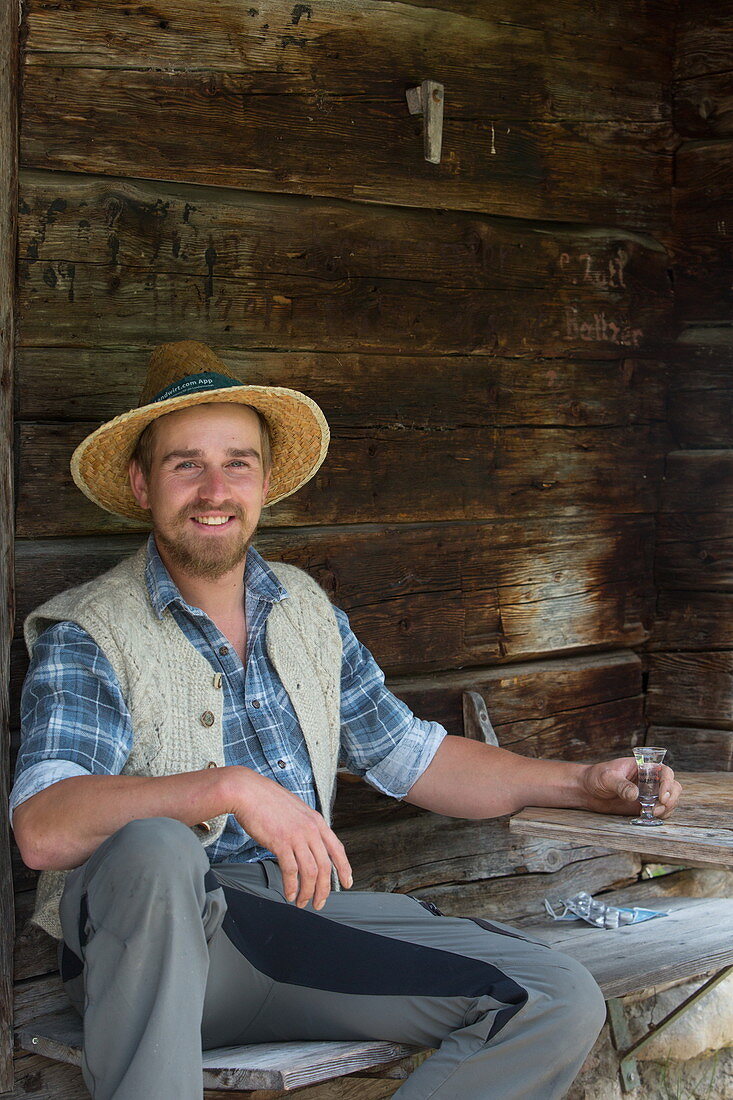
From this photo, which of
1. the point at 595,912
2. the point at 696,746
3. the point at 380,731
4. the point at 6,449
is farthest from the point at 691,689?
the point at 6,449

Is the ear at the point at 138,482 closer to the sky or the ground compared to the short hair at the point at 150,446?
closer to the ground

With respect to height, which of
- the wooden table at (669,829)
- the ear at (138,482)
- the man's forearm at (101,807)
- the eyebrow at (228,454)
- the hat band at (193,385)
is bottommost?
the wooden table at (669,829)

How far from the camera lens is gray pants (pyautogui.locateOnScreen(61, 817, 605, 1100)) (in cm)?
204

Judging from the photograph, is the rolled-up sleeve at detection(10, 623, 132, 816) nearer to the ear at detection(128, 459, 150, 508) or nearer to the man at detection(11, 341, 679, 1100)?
the man at detection(11, 341, 679, 1100)

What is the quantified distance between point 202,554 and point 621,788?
3.38 ft

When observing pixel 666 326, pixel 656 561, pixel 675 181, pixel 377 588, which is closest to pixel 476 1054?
pixel 377 588

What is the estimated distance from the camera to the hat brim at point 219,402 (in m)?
2.69

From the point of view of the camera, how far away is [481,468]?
3.57 m

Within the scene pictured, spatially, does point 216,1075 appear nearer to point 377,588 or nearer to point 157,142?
point 377,588

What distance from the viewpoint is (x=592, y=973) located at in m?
3.02

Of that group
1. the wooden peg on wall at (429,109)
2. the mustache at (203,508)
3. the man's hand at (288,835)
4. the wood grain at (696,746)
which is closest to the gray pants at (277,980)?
the man's hand at (288,835)

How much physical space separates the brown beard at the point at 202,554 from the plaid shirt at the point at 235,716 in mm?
43

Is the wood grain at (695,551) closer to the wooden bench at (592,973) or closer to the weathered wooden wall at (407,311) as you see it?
the weathered wooden wall at (407,311)

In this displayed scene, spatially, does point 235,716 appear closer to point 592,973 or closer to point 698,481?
point 592,973
